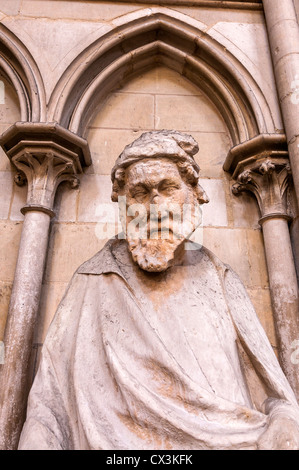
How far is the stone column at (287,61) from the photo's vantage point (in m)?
2.69

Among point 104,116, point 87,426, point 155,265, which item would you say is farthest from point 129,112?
point 87,426

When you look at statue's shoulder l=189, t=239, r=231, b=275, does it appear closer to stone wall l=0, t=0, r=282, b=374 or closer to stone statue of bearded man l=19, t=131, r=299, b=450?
stone statue of bearded man l=19, t=131, r=299, b=450

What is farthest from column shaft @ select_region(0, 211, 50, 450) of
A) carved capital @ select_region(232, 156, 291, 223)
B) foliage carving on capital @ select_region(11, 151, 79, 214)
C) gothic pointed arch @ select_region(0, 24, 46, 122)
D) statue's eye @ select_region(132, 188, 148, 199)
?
carved capital @ select_region(232, 156, 291, 223)

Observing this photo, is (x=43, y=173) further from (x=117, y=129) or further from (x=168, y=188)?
(x=168, y=188)

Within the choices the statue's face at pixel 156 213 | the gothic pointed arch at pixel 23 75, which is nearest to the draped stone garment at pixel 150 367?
the statue's face at pixel 156 213

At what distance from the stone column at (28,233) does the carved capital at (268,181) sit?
4.21ft

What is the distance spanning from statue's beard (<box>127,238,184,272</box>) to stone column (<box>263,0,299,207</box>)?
143 cm

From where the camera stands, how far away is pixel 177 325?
1442 millimetres

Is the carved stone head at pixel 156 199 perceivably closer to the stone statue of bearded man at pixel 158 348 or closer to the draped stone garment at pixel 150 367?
the stone statue of bearded man at pixel 158 348

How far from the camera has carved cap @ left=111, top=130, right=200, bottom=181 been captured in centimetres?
158

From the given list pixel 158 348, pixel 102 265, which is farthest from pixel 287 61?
pixel 158 348

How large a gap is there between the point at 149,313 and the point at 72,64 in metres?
2.38

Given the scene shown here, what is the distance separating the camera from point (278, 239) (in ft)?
8.77

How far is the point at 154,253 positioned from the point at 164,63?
2575mm
